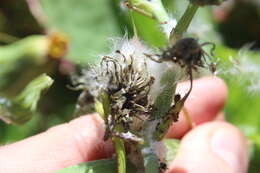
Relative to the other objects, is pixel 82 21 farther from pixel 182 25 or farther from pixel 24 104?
pixel 182 25

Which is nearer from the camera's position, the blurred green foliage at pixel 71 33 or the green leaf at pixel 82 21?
the blurred green foliage at pixel 71 33

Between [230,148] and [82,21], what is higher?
[230,148]

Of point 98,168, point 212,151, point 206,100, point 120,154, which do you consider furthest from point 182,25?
point 206,100

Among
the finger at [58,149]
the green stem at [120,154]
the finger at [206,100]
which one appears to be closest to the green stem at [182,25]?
the green stem at [120,154]

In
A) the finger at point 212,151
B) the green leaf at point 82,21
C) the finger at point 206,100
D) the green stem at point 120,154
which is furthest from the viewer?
the green leaf at point 82,21

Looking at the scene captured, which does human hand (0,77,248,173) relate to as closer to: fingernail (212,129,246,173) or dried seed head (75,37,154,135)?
fingernail (212,129,246,173)

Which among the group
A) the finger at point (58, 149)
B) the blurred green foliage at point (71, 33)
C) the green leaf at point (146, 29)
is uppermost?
the green leaf at point (146, 29)

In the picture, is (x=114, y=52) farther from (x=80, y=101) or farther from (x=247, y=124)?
(x=247, y=124)

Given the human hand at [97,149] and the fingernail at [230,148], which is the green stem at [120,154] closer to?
the human hand at [97,149]
